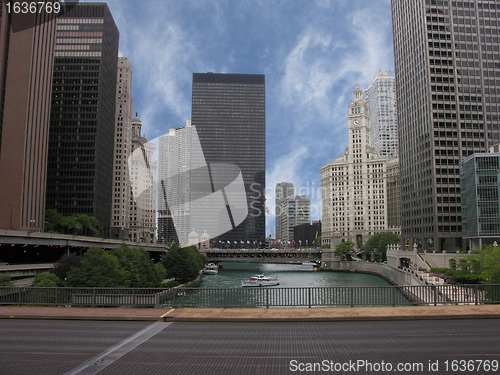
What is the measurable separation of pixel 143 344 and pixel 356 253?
180514mm

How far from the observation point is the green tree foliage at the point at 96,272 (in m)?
50.7

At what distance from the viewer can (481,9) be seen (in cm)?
12631

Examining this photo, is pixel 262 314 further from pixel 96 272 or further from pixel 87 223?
pixel 87 223

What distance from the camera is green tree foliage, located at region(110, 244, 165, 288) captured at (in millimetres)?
60456

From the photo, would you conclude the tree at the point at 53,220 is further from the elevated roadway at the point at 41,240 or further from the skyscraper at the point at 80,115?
the elevated roadway at the point at 41,240

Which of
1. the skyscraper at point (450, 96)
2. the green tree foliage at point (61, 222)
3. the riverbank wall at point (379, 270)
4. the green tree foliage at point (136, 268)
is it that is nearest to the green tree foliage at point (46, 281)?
the green tree foliage at point (136, 268)

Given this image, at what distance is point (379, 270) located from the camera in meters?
130

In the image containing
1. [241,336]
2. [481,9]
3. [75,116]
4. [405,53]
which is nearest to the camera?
[241,336]

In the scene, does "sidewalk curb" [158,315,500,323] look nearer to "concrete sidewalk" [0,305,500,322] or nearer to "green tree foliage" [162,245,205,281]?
"concrete sidewalk" [0,305,500,322]

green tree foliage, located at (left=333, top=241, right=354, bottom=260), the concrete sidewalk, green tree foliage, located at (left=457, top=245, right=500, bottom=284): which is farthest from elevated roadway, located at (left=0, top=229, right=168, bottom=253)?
green tree foliage, located at (left=333, top=241, right=354, bottom=260)

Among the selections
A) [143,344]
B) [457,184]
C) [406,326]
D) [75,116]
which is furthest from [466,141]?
[75,116]

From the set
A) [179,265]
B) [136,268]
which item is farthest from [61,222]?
[136,268]

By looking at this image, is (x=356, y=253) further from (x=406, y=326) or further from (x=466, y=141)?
(x=406, y=326)

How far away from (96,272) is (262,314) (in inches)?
1420
